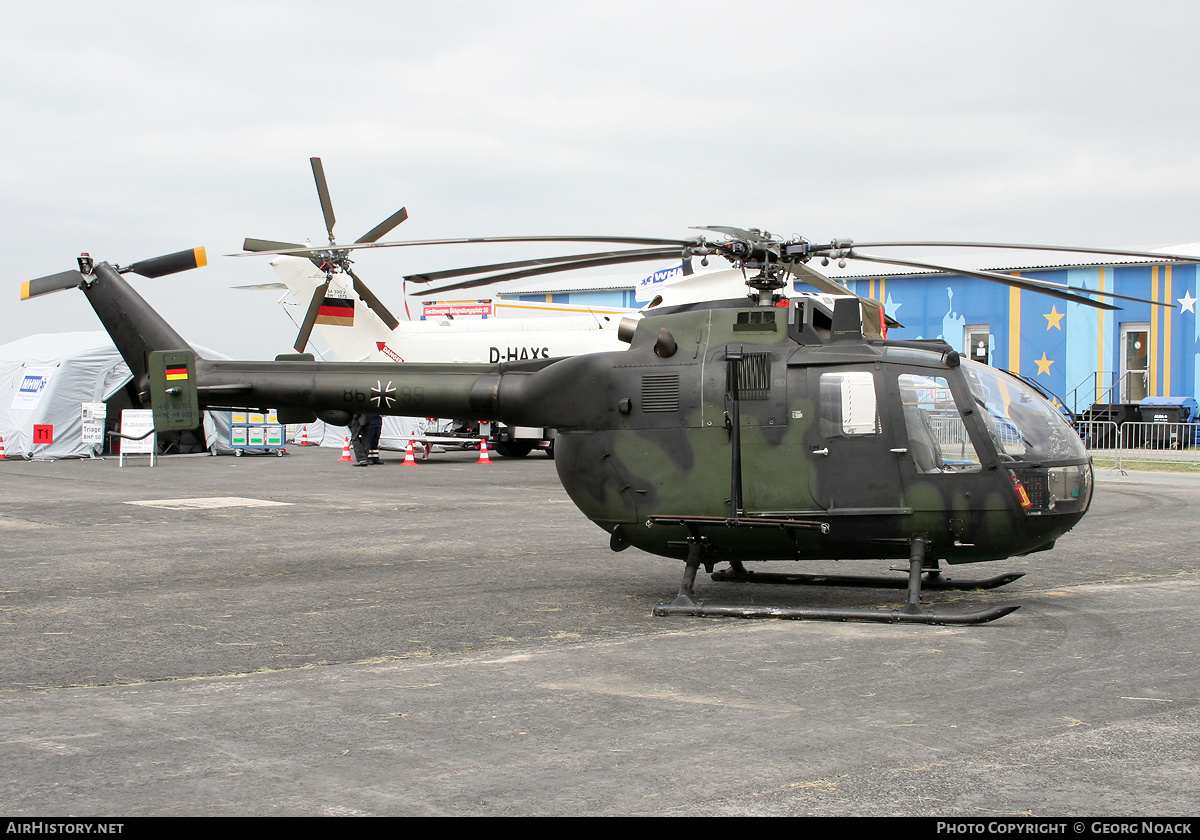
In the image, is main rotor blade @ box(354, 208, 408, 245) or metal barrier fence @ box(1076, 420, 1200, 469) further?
metal barrier fence @ box(1076, 420, 1200, 469)

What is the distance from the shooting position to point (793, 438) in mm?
8117

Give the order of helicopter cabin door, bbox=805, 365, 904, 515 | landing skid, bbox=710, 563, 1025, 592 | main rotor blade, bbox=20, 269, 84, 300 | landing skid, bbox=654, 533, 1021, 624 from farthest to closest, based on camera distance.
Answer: main rotor blade, bbox=20, 269, 84, 300
landing skid, bbox=710, 563, 1025, 592
helicopter cabin door, bbox=805, 365, 904, 515
landing skid, bbox=654, 533, 1021, 624

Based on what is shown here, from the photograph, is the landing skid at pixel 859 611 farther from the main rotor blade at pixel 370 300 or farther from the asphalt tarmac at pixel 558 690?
the main rotor blade at pixel 370 300

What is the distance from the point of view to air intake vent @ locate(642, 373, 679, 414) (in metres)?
8.48

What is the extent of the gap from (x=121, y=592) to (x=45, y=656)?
8.07 ft

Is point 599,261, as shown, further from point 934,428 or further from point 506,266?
point 934,428

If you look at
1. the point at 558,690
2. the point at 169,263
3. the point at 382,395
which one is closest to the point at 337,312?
the point at 169,263

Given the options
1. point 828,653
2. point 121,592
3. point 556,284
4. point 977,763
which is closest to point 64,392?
point 556,284

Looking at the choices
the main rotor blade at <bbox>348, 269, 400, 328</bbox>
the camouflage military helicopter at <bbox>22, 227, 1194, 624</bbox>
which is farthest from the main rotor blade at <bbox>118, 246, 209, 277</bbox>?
the main rotor blade at <bbox>348, 269, 400, 328</bbox>

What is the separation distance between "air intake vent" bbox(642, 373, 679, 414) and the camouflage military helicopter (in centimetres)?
1

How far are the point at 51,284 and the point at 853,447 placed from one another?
342 inches

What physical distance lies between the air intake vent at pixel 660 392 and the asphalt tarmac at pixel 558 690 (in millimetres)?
1563

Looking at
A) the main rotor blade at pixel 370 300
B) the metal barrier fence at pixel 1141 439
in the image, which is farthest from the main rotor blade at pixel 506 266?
the metal barrier fence at pixel 1141 439

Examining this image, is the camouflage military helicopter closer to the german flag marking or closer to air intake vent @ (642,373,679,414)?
air intake vent @ (642,373,679,414)
